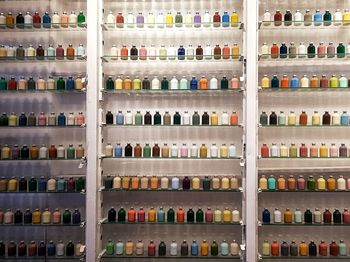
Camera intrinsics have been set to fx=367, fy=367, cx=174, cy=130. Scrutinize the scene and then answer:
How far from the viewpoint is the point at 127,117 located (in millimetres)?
4180

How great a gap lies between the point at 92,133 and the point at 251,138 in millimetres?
1683

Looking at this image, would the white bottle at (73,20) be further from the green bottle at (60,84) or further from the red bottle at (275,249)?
the red bottle at (275,249)

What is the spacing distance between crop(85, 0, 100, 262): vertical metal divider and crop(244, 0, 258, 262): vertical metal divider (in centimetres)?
160

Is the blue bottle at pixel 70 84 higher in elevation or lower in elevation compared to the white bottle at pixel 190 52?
lower

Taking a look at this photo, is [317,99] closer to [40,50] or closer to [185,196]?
[185,196]

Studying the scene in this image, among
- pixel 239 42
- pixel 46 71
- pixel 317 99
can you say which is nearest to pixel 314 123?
pixel 317 99

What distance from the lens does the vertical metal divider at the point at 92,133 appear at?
3.89m

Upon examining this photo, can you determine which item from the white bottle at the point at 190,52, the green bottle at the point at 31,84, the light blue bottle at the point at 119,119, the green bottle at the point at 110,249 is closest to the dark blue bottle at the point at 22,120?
the green bottle at the point at 31,84

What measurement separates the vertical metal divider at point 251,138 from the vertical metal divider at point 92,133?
5.26 feet

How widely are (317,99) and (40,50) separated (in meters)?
3.25

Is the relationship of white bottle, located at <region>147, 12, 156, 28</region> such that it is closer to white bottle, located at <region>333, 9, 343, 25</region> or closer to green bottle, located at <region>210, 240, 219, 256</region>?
white bottle, located at <region>333, 9, 343, 25</region>

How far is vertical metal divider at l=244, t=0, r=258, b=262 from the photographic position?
12.6ft

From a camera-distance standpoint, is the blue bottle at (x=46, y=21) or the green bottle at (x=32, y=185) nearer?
the green bottle at (x=32, y=185)

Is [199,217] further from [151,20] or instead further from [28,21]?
[28,21]
